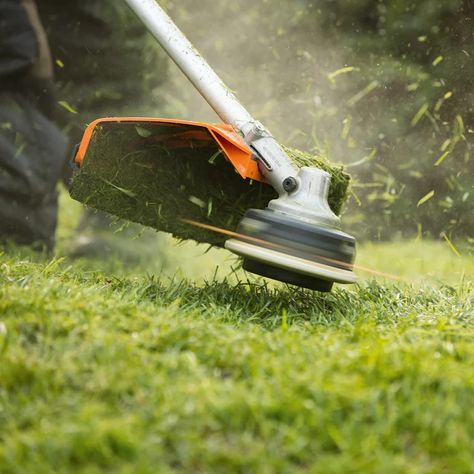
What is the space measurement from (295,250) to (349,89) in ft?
8.79

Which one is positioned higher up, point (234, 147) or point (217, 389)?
point (234, 147)

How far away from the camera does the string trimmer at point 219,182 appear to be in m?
1.86

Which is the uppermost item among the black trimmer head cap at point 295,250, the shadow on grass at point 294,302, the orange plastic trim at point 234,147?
the orange plastic trim at point 234,147

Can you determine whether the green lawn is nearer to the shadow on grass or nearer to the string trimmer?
the shadow on grass

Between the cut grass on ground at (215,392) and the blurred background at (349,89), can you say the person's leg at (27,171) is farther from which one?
the cut grass on ground at (215,392)

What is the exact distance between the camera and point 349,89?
427 centimetres

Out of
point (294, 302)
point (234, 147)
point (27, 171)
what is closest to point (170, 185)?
point (234, 147)

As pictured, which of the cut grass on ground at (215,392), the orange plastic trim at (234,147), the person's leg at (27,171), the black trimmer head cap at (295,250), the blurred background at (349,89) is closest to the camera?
the cut grass on ground at (215,392)

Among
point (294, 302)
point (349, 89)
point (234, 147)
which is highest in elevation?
point (349, 89)

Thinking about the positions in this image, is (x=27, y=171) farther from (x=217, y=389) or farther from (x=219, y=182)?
(x=217, y=389)

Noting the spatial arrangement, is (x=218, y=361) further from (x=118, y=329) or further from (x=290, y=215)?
(x=290, y=215)

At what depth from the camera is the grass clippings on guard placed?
2225 mm

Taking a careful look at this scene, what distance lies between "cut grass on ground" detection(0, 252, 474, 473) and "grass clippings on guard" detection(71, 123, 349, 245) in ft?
1.94

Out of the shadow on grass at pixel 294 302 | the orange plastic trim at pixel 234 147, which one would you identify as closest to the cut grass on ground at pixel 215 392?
the shadow on grass at pixel 294 302
